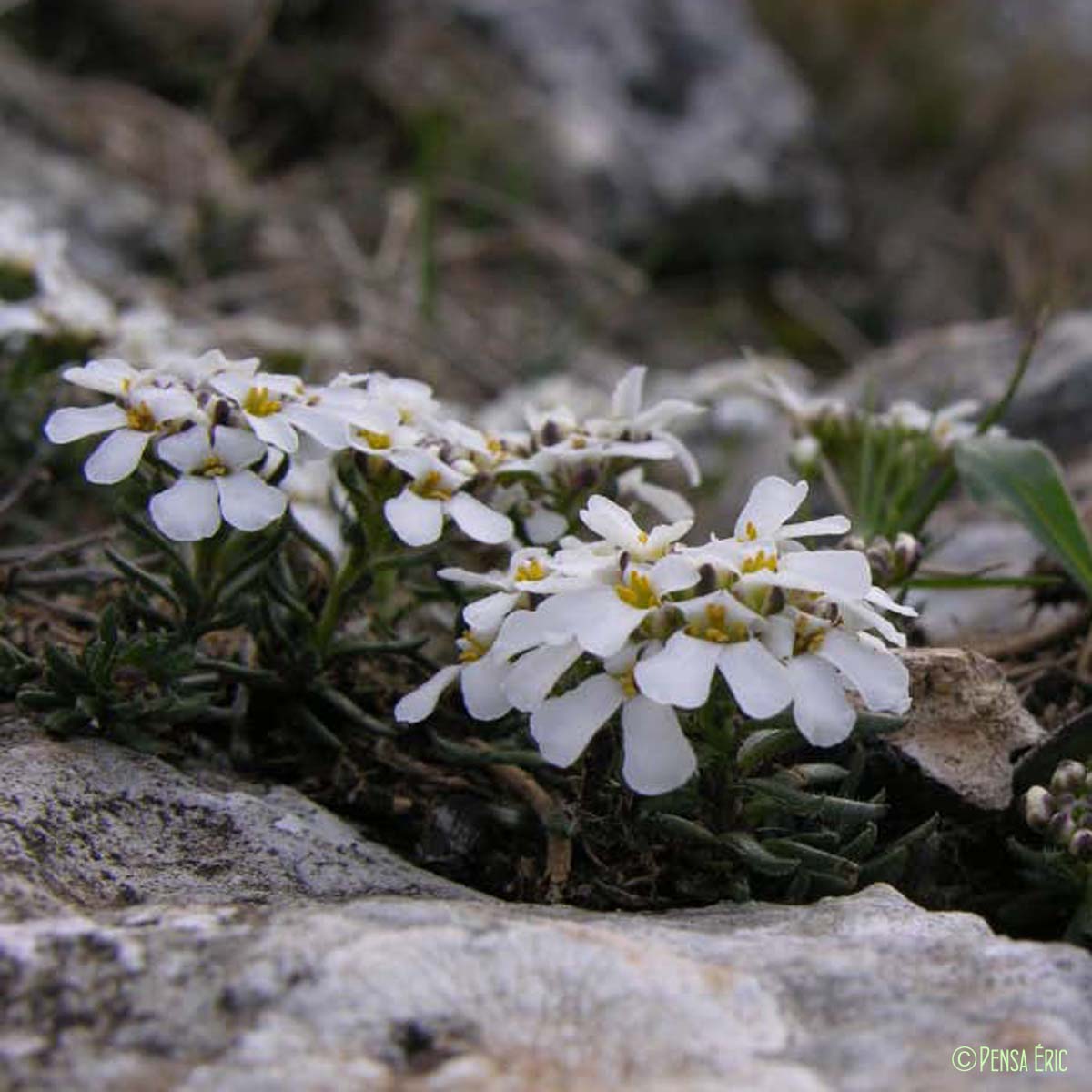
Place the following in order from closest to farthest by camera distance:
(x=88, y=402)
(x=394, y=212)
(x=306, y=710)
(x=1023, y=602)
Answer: (x=306, y=710) → (x=1023, y=602) → (x=88, y=402) → (x=394, y=212)

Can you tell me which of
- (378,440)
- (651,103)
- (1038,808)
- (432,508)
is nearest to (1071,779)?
(1038,808)

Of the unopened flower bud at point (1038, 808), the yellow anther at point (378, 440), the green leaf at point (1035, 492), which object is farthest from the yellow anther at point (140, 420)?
the green leaf at point (1035, 492)

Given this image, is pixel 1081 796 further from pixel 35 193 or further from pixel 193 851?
pixel 35 193

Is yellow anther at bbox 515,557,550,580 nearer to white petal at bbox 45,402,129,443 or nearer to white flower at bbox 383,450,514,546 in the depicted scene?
white flower at bbox 383,450,514,546

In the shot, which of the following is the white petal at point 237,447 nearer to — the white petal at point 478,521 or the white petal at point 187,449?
the white petal at point 187,449

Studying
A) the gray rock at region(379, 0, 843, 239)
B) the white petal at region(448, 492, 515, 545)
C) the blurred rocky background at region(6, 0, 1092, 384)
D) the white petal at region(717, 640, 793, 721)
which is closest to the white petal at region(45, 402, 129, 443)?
the white petal at region(448, 492, 515, 545)

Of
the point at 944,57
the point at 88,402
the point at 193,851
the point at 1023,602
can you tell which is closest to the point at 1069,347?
the point at 1023,602

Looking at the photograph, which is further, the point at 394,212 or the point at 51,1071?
the point at 394,212
